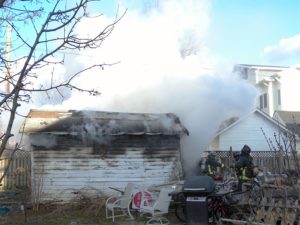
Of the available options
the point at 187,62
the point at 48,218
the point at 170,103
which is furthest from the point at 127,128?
the point at 187,62

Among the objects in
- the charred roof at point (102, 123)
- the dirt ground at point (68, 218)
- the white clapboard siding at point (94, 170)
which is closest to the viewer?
the dirt ground at point (68, 218)

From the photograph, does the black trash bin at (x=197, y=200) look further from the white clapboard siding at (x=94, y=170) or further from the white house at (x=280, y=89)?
the white house at (x=280, y=89)

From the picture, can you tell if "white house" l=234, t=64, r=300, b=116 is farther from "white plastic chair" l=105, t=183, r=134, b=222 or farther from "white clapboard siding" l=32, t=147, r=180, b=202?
"white plastic chair" l=105, t=183, r=134, b=222

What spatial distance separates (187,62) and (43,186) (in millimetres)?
7803

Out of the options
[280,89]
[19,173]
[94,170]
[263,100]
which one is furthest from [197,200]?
[263,100]

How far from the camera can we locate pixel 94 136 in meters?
14.6

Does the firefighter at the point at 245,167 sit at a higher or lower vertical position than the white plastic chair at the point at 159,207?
higher

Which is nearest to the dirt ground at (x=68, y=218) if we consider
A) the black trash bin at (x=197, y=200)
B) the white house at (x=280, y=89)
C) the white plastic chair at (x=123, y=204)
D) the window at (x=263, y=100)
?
the white plastic chair at (x=123, y=204)

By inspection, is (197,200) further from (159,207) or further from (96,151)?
(96,151)

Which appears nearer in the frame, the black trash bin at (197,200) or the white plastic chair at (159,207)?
the black trash bin at (197,200)

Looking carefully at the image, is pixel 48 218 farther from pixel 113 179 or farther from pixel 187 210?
pixel 187 210

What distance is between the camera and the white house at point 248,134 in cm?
2894

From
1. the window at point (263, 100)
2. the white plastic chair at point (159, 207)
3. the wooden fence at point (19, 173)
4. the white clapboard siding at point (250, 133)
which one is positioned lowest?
the white plastic chair at point (159, 207)

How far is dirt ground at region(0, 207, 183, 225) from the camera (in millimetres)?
11820
